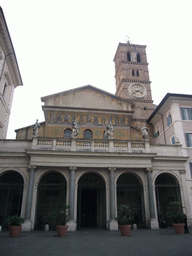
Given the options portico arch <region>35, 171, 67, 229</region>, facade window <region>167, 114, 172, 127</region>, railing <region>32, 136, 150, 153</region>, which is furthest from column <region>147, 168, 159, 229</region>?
portico arch <region>35, 171, 67, 229</region>

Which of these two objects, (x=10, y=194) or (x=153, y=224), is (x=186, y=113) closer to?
(x=153, y=224)

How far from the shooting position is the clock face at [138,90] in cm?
3734

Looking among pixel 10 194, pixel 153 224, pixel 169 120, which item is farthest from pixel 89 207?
pixel 169 120

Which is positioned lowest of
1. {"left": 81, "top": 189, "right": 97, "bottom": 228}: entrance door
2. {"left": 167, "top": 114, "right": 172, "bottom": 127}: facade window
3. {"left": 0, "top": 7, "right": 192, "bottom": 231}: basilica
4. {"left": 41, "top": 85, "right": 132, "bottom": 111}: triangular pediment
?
{"left": 81, "top": 189, "right": 97, "bottom": 228}: entrance door

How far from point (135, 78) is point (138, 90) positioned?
2.87 m

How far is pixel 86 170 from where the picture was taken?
17844 millimetres

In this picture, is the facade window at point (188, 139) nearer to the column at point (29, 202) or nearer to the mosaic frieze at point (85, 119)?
the mosaic frieze at point (85, 119)

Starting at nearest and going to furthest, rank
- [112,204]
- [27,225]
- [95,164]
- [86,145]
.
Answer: [27,225] → [112,204] → [95,164] → [86,145]

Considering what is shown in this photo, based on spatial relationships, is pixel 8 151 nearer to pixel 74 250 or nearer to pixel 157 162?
pixel 74 250

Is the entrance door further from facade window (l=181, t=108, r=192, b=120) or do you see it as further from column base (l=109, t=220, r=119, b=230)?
facade window (l=181, t=108, r=192, b=120)

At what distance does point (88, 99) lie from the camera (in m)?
24.9

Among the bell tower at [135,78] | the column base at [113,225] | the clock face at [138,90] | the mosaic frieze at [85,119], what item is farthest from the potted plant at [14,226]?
the clock face at [138,90]

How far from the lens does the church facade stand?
1716 cm

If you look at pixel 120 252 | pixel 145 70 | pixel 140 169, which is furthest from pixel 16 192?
pixel 145 70
